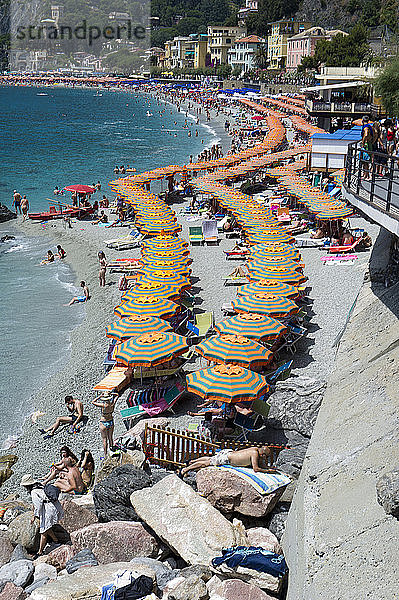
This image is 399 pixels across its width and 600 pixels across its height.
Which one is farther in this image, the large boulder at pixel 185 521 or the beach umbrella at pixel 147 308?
the beach umbrella at pixel 147 308

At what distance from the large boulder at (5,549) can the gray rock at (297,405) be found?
15.1 feet

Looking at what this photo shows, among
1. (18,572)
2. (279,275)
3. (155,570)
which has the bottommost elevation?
(18,572)

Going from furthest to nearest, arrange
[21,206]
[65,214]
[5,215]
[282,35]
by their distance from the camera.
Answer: [282,35] < [21,206] < [5,215] < [65,214]

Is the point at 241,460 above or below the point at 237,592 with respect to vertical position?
below

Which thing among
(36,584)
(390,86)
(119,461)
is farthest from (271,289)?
(390,86)

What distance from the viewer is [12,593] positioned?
6875mm

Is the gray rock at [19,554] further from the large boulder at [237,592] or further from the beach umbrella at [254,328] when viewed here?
the beach umbrella at [254,328]

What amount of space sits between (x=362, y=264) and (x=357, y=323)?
11.2 metres

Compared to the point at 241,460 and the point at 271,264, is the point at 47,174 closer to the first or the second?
the point at 271,264

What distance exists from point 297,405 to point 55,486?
4122 millimetres

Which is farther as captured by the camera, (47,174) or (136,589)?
(47,174)

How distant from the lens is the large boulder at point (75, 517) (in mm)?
8531

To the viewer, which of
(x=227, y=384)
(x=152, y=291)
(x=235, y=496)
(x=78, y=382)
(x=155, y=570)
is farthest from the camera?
(x=152, y=291)

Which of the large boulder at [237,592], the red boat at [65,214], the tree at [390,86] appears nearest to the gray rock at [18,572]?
the large boulder at [237,592]
